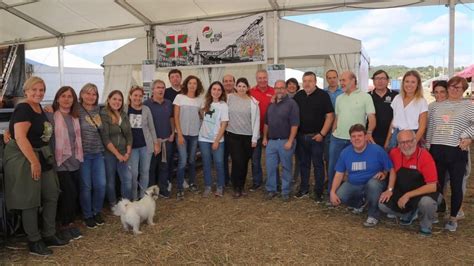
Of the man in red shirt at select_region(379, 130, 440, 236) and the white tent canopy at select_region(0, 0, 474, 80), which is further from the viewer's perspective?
the white tent canopy at select_region(0, 0, 474, 80)

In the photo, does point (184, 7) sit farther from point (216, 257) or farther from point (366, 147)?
point (216, 257)

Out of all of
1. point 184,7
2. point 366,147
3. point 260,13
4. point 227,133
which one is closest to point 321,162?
point 366,147

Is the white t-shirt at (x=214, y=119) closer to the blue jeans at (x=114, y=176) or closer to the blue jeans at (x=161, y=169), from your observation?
the blue jeans at (x=161, y=169)

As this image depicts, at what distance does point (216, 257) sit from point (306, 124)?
2.14 m

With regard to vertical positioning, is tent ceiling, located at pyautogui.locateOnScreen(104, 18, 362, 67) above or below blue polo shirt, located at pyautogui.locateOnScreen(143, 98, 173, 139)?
A: above

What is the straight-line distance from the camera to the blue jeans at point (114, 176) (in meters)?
3.90

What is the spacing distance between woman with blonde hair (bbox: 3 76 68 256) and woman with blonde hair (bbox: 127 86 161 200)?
1117 millimetres

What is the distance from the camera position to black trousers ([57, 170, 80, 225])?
334 centimetres

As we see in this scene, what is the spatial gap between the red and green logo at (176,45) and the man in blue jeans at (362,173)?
7.16m

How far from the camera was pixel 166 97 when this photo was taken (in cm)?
506

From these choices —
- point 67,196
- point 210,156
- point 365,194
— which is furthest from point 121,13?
point 365,194

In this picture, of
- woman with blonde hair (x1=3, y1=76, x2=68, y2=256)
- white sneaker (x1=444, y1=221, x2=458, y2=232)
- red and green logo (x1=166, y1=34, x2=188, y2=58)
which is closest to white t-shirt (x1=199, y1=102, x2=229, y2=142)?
woman with blonde hair (x1=3, y1=76, x2=68, y2=256)

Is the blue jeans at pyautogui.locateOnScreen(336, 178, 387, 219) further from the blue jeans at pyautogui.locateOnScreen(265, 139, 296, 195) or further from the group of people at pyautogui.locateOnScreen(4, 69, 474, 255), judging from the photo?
the blue jeans at pyautogui.locateOnScreen(265, 139, 296, 195)

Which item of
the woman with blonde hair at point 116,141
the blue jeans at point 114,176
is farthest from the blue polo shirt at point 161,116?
the blue jeans at point 114,176
